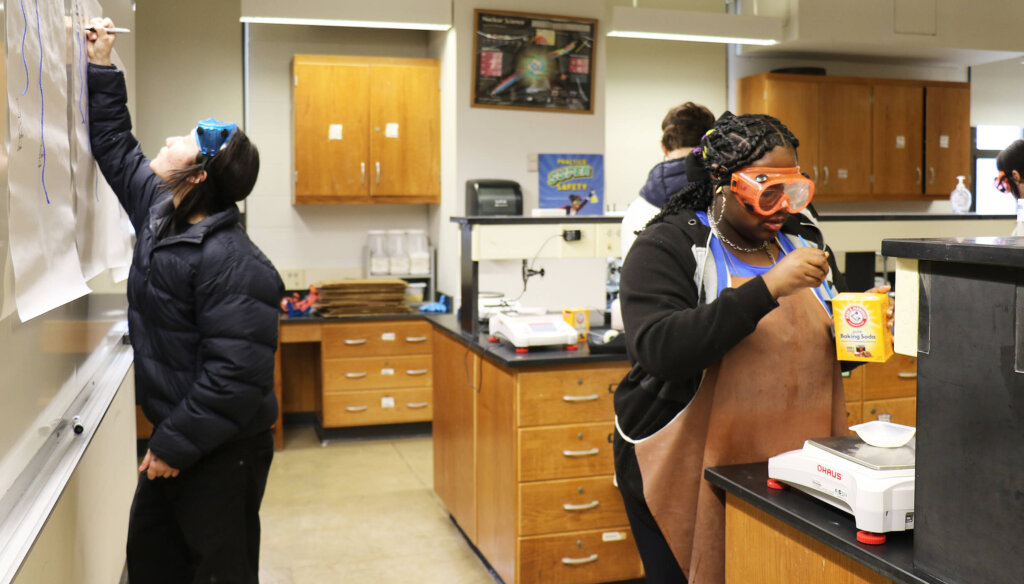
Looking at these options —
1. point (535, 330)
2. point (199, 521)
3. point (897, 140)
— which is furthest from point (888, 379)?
point (897, 140)

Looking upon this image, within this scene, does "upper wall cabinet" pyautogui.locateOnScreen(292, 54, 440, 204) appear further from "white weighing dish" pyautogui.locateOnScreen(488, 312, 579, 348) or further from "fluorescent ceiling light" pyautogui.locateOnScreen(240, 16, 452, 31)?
"white weighing dish" pyautogui.locateOnScreen(488, 312, 579, 348)

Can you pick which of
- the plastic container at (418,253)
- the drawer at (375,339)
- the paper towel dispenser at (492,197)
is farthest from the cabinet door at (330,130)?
the drawer at (375,339)

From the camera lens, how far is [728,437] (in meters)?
1.67

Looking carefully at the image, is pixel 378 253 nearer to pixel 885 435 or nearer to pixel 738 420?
pixel 738 420

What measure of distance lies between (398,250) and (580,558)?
3.48 m

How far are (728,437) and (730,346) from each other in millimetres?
195

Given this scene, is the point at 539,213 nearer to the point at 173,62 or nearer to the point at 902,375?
the point at 902,375

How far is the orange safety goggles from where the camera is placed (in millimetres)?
1630

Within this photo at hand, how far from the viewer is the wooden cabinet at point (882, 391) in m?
3.47

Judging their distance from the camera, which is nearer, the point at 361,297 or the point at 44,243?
the point at 44,243

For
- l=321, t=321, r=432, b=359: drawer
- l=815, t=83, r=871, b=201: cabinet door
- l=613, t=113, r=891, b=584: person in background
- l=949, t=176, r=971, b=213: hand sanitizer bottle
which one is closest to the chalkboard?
l=613, t=113, r=891, b=584: person in background

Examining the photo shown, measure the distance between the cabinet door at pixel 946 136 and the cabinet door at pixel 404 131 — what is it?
4170 millimetres

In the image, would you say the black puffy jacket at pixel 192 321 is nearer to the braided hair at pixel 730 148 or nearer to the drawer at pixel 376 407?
the braided hair at pixel 730 148

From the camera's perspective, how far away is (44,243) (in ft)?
4.85
